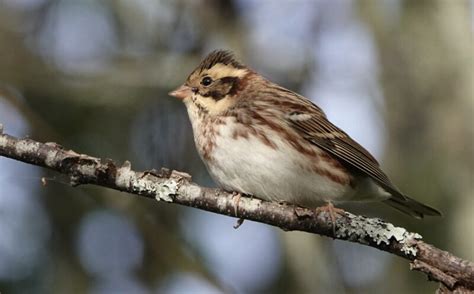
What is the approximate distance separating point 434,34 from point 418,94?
26.5 inches

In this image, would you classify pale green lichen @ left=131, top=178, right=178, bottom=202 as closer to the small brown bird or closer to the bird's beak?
the small brown bird

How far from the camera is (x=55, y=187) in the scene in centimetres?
825

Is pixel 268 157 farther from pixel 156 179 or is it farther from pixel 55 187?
pixel 55 187

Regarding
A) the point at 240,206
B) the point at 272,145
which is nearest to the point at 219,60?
the point at 272,145

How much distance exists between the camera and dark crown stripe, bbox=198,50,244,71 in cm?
647

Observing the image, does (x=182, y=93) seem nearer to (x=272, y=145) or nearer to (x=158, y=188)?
(x=272, y=145)

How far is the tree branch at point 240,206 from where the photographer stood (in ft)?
14.0

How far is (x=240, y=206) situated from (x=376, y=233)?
73 cm

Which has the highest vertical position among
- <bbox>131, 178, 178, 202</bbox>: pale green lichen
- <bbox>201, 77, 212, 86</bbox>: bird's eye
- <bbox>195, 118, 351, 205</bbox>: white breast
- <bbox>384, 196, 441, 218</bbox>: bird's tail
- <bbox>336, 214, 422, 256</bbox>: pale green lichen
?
<bbox>201, 77, 212, 86</bbox>: bird's eye

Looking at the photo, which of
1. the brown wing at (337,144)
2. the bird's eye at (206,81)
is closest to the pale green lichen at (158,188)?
the brown wing at (337,144)

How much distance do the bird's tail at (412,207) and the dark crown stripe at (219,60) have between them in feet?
5.06

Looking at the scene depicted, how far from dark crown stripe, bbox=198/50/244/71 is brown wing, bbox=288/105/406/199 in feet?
→ 2.05

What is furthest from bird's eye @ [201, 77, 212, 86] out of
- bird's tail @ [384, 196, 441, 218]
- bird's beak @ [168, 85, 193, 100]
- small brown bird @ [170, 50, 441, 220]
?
bird's tail @ [384, 196, 441, 218]

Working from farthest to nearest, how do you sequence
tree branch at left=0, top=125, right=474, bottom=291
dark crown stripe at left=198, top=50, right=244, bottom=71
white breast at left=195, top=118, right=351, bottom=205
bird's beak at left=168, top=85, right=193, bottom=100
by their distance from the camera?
dark crown stripe at left=198, top=50, right=244, bottom=71
bird's beak at left=168, top=85, right=193, bottom=100
white breast at left=195, top=118, right=351, bottom=205
tree branch at left=0, top=125, right=474, bottom=291
